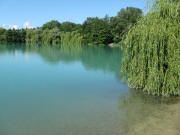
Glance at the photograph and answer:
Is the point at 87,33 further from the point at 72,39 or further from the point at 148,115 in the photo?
the point at 148,115

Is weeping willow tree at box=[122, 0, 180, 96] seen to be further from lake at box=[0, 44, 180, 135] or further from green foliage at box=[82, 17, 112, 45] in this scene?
green foliage at box=[82, 17, 112, 45]

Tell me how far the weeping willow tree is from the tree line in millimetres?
40854

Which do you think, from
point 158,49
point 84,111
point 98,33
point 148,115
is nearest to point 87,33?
point 98,33

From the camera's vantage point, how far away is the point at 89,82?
9922 mm

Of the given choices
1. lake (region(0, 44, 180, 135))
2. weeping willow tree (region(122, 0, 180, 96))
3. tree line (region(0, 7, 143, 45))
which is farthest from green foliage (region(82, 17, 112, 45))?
weeping willow tree (region(122, 0, 180, 96))

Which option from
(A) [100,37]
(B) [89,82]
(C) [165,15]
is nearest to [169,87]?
(C) [165,15]

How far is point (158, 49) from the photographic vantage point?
22.5ft

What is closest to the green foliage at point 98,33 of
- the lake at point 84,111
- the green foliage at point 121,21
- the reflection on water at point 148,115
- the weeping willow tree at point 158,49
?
the green foliage at point 121,21

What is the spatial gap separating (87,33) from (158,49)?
48.2 meters

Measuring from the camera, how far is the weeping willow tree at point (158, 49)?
664 cm

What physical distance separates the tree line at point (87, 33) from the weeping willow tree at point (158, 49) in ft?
134

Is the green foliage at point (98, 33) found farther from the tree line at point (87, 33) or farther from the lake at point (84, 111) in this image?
the lake at point (84, 111)

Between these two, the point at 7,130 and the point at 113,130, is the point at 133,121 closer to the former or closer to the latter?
the point at 113,130

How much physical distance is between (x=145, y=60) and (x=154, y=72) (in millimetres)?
664
